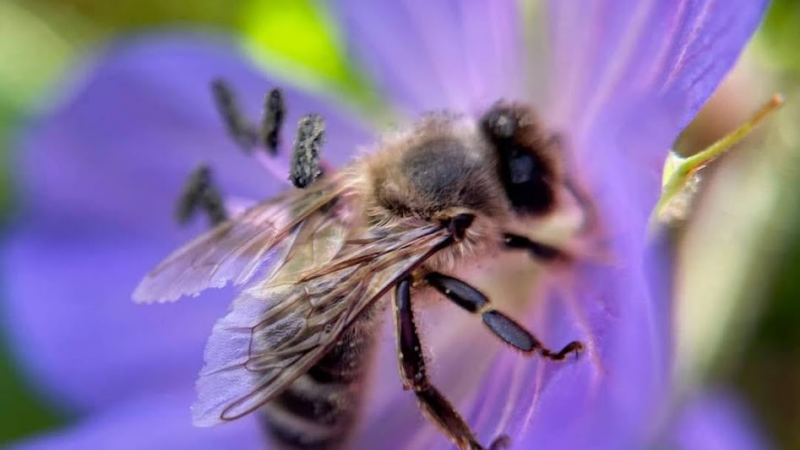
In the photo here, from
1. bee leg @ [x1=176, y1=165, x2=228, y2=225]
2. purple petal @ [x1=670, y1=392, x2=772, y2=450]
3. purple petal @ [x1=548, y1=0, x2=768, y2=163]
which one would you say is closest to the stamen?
purple petal @ [x1=548, y1=0, x2=768, y2=163]

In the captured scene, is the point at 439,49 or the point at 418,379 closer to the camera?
the point at 418,379

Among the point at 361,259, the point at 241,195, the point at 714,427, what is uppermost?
the point at 241,195

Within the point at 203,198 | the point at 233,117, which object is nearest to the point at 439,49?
the point at 233,117

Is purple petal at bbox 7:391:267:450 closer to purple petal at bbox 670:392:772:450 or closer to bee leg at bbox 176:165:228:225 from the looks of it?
bee leg at bbox 176:165:228:225

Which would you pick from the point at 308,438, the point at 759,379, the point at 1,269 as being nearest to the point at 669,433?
the point at 759,379

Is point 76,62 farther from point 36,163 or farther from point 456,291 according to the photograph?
point 456,291

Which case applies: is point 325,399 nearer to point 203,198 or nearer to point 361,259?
point 361,259

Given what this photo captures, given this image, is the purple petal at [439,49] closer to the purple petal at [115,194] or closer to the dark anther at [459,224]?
the purple petal at [115,194]
